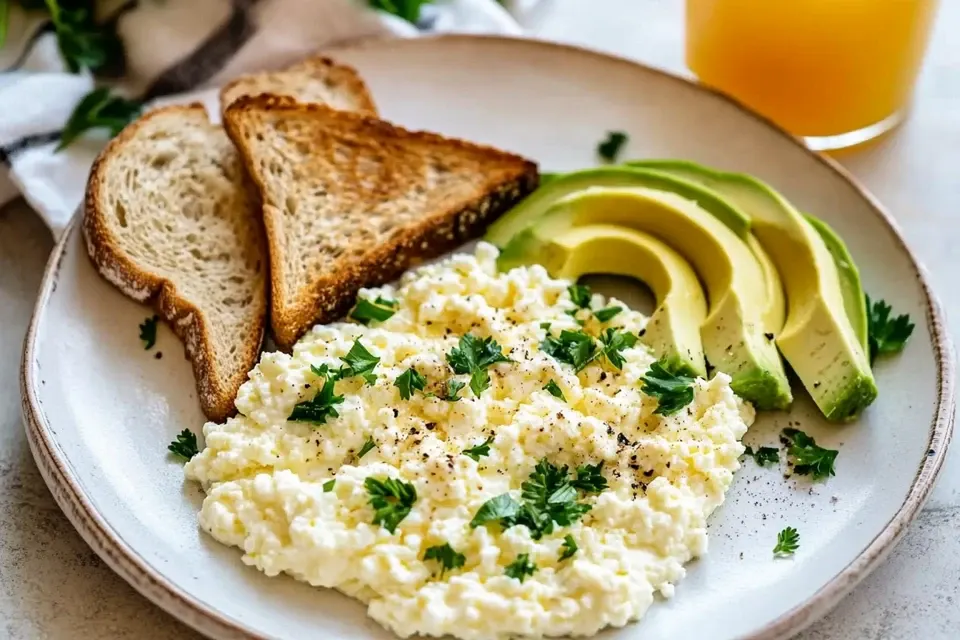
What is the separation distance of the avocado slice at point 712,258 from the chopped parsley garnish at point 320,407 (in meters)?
0.67

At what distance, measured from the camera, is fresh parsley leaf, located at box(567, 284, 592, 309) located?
264 cm

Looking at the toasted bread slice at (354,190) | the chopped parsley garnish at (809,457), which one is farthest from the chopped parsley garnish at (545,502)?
the toasted bread slice at (354,190)

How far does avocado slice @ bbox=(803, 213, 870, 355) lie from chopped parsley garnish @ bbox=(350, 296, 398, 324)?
1.08m

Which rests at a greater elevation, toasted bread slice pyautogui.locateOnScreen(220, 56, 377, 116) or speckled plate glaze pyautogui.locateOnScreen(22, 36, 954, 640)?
toasted bread slice pyautogui.locateOnScreen(220, 56, 377, 116)

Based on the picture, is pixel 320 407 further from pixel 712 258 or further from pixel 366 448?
pixel 712 258

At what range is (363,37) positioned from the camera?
3.50 m

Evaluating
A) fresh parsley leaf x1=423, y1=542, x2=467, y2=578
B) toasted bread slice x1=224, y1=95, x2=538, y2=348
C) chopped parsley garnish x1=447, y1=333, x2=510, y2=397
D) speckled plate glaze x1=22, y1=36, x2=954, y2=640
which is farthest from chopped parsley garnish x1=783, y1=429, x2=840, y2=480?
toasted bread slice x1=224, y1=95, x2=538, y2=348

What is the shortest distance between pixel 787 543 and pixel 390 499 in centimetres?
83

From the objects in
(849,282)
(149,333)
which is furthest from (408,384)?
(849,282)

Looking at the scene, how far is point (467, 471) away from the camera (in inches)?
84.6

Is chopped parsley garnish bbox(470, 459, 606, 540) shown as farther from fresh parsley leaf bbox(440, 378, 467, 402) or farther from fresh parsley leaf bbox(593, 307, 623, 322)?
fresh parsley leaf bbox(593, 307, 623, 322)

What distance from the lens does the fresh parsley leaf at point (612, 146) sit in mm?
3203

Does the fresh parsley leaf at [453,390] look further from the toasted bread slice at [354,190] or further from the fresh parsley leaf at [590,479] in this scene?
the toasted bread slice at [354,190]

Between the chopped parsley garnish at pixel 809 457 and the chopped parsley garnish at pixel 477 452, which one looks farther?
the chopped parsley garnish at pixel 809 457
